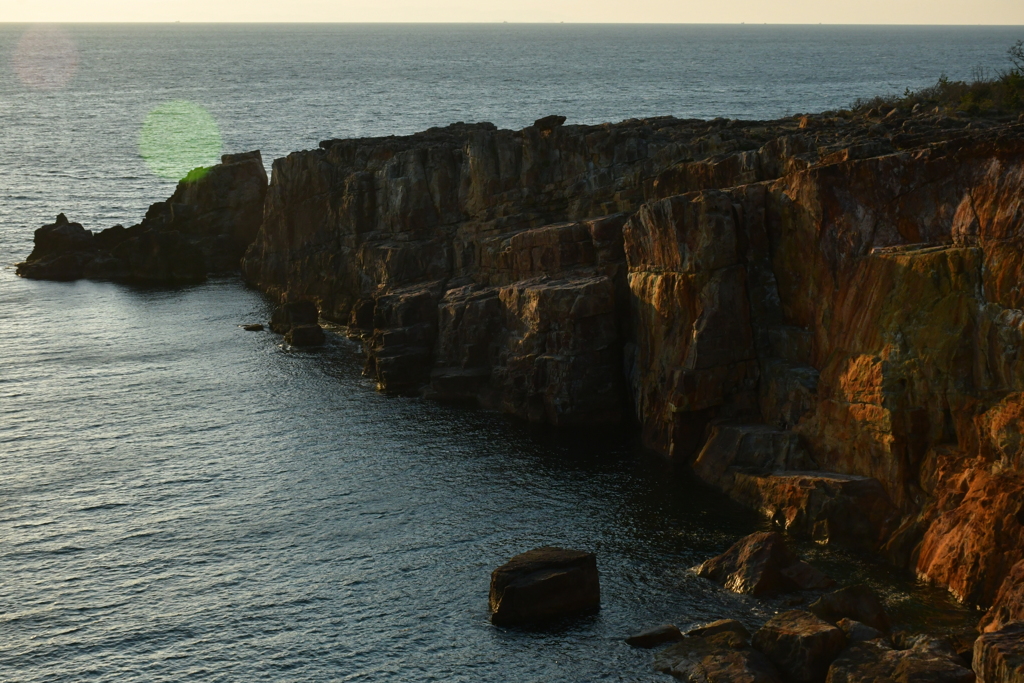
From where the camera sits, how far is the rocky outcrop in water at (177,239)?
123312 millimetres

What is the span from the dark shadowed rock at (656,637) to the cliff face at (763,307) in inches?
469

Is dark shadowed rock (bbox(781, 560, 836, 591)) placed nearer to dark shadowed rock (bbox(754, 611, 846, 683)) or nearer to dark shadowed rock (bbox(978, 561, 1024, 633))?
dark shadowed rock (bbox(754, 611, 846, 683))

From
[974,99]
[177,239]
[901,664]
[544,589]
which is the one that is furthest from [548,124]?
[901,664]

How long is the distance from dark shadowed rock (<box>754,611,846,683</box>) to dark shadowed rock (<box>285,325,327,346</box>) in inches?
2270

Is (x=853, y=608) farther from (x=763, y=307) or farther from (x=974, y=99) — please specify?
(x=974, y=99)

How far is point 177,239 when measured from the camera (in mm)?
125250

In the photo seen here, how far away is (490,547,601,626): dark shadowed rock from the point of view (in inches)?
1839

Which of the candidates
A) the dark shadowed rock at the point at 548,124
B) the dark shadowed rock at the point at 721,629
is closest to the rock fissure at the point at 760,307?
the dark shadowed rock at the point at 548,124

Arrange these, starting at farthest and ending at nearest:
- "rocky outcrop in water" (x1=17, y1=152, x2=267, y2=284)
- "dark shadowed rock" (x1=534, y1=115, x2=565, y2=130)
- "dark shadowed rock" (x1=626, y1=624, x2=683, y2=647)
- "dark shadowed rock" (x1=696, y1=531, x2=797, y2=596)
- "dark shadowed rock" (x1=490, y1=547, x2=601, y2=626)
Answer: "rocky outcrop in water" (x1=17, y1=152, x2=267, y2=284), "dark shadowed rock" (x1=534, y1=115, x2=565, y2=130), "dark shadowed rock" (x1=696, y1=531, x2=797, y2=596), "dark shadowed rock" (x1=490, y1=547, x2=601, y2=626), "dark shadowed rock" (x1=626, y1=624, x2=683, y2=647)

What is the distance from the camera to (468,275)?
284 feet

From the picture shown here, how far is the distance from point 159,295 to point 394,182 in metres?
33.7

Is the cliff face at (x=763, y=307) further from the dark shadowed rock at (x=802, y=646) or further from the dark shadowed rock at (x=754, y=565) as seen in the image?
the dark shadowed rock at (x=802, y=646)

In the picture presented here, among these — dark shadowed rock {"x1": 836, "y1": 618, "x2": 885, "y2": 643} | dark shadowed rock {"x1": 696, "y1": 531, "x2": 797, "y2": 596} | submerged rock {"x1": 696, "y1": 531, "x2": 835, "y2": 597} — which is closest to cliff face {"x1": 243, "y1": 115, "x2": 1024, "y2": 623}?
submerged rock {"x1": 696, "y1": 531, "x2": 835, "y2": 597}

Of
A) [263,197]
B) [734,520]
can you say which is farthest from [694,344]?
[263,197]
